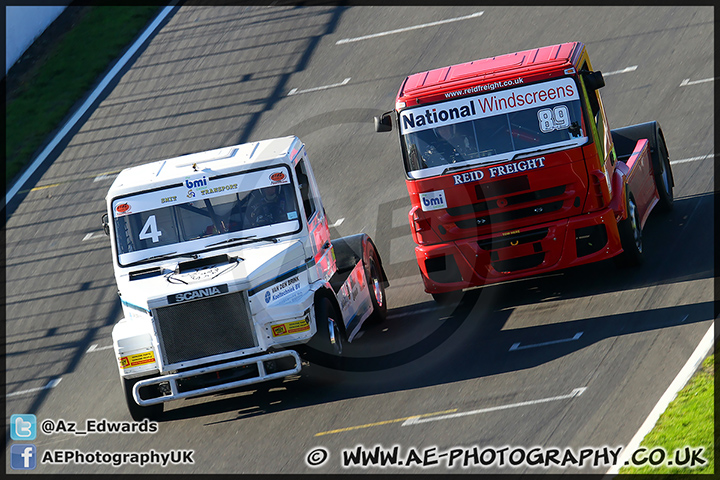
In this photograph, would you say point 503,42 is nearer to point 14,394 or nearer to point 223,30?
point 223,30

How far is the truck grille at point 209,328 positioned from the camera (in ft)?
35.8

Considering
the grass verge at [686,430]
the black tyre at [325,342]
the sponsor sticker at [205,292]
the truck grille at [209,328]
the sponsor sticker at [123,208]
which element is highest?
the sponsor sticker at [123,208]

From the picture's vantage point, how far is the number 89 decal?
40.3 feet

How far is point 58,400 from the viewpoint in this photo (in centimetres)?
1333

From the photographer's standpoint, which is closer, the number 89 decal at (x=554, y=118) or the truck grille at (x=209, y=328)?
the truck grille at (x=209, y=328)

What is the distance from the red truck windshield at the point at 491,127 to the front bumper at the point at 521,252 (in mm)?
998

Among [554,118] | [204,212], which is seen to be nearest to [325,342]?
[204,212]

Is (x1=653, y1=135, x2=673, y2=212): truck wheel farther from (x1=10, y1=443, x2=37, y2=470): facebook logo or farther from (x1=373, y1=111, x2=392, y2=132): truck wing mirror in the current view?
(x1=10, y1=443, x2=37, y2=470): facebook logo

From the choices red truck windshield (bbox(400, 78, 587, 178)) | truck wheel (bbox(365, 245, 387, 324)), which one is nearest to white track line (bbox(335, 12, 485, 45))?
truck wheel (bbox(365, 245, 387, 324))

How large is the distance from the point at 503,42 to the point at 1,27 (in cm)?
1254

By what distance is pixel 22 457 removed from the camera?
11633 millimetres

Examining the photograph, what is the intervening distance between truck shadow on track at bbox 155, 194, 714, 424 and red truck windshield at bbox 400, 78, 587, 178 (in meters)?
2.04

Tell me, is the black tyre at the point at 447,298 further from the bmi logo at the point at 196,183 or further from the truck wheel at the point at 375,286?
the bmi logo at the point at 196,183

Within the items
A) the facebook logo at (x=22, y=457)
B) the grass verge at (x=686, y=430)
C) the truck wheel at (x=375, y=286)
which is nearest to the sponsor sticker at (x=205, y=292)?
the facebook logo at (x=22, y=457)
